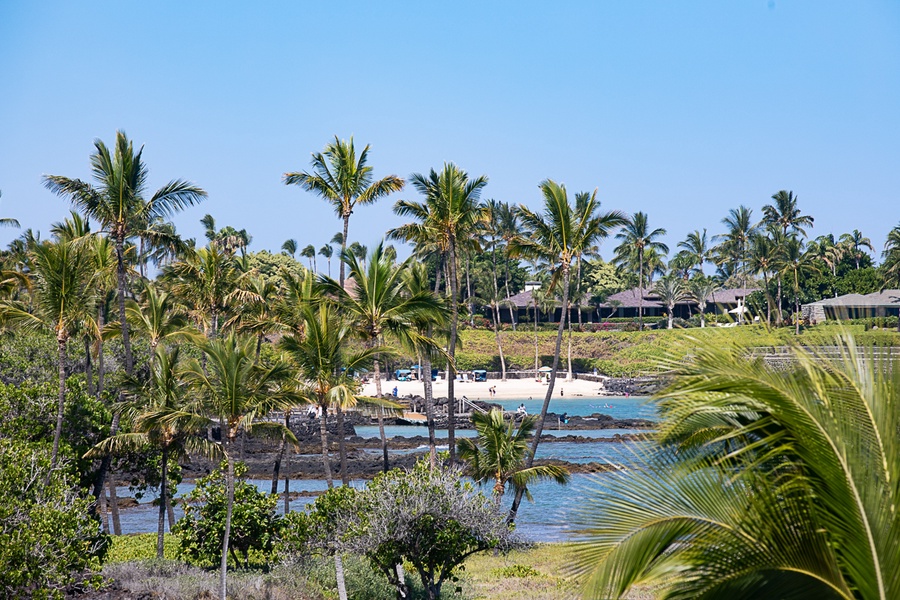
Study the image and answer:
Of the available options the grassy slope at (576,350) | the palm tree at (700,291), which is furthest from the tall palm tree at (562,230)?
the palm tree at (700,291)

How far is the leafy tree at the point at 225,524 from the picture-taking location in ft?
70.2

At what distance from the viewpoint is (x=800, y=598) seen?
5.62 m

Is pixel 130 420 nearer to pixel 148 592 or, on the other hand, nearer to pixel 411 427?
pixel 148 592

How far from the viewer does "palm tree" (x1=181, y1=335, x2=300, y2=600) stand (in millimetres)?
20188

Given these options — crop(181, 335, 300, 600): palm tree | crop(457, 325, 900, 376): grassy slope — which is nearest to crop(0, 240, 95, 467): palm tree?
crop(181, 335, 300, 600): palm tree

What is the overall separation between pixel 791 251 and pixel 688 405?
9605cm

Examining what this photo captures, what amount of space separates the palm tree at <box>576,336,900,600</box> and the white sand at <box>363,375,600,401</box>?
75.1 m

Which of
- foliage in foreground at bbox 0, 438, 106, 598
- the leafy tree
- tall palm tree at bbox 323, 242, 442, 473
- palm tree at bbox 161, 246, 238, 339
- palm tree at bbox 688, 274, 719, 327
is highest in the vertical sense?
palm tree at bbox 688, 274, 719, 327

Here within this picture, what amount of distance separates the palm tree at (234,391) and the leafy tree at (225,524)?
0.37m

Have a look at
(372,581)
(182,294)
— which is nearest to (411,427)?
(182,294)

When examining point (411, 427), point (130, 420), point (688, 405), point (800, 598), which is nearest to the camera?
point (800, 598)

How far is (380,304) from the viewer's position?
25.3 metres

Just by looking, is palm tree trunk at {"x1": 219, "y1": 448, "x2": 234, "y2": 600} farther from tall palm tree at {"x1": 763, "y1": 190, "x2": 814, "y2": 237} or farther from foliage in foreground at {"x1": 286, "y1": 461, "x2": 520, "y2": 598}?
tall palm tree at {"x1": 763, "y1": 190, "x2": 814, "y2": 237}

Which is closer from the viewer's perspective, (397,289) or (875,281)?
(397,289)
